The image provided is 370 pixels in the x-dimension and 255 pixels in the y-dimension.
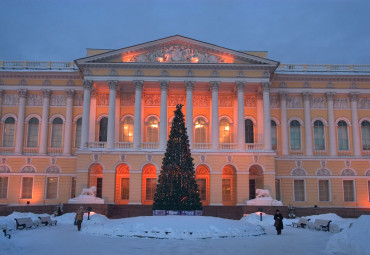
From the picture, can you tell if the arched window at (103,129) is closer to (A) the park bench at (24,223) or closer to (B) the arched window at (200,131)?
(B) the arched window at (200,131)

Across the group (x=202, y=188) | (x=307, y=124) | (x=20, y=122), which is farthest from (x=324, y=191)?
(x=20, y=122)

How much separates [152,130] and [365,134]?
2228 centimetres

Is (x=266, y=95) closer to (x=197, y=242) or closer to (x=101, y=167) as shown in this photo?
(x=101, y=167)

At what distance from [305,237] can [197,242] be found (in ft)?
20.2

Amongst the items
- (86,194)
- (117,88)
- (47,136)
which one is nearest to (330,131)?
(117,88)

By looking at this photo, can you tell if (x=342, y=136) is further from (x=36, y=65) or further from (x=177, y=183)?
(x=36, y=65)

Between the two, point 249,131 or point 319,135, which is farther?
point 319,135

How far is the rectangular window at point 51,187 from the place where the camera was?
40.6 metres

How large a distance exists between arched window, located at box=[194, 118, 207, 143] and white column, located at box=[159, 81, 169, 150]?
452cm

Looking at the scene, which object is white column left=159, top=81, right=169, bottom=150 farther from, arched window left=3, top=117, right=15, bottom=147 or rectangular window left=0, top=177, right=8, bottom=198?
rectangular window left=0, top=177, right=8, bottom=198

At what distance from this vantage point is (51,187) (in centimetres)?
4075

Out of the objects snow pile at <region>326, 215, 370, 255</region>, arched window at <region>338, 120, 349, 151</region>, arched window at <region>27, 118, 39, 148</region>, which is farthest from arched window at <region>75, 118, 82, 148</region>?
snow pile at <region>326, 215, 370, 255</region>

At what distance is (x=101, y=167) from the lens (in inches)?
1564

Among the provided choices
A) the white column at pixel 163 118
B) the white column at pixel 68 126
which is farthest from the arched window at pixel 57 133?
the white column at pixel 163 118
